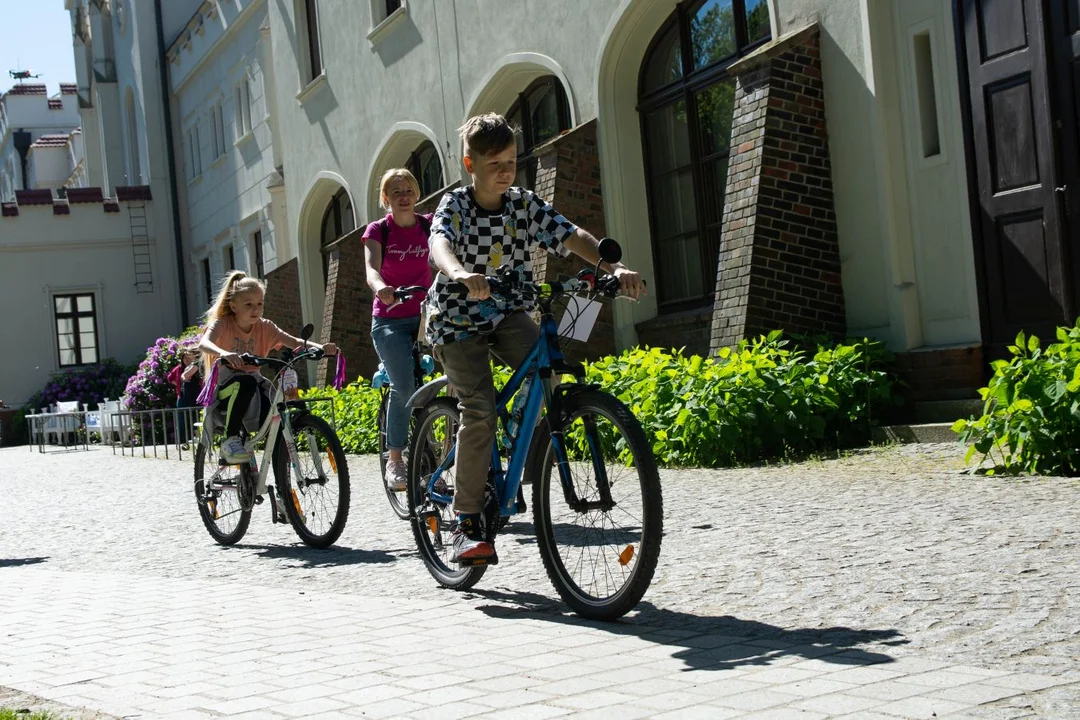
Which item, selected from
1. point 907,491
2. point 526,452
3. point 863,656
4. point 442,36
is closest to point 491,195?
point 526,452

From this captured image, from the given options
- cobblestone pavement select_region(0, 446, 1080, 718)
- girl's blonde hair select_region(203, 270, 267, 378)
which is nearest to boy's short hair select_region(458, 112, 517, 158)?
cobblestone pavement select_region(0, 446, 1080, 718)

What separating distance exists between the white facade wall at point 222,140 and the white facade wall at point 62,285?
5.32ft

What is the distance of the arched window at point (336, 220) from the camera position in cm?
2497

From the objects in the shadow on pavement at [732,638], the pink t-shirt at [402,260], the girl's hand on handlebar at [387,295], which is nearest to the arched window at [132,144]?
the pink t-shirt at [402,260]

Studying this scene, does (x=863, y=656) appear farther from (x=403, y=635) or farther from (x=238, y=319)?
(x=238, y=319)

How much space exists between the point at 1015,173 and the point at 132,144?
3553 centimetres

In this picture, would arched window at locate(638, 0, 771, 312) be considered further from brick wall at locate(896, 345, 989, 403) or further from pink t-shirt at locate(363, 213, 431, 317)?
pink t-shirt at locate(363, 213, 431, 317)

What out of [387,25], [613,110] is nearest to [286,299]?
[387,25]

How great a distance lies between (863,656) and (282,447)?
445cm

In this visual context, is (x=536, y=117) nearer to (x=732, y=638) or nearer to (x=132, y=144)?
(x=732, y=638)

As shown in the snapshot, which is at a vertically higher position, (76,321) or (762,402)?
(76,321)

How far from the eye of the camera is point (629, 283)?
195 inches

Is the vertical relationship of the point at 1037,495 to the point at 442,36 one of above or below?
below

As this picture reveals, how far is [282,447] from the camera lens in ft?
25.4
